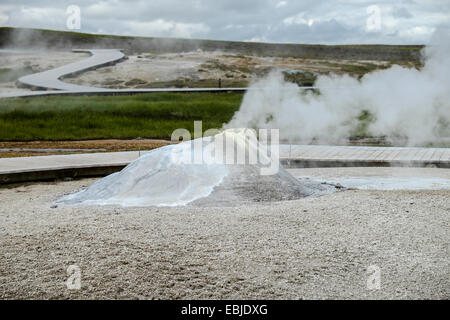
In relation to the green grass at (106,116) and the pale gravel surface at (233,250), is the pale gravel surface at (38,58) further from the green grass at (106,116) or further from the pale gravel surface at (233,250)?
the pale gravel surface at (233,250)

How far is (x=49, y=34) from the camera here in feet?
192

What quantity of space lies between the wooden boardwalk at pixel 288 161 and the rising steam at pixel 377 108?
2.83m

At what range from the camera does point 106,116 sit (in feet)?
66.1

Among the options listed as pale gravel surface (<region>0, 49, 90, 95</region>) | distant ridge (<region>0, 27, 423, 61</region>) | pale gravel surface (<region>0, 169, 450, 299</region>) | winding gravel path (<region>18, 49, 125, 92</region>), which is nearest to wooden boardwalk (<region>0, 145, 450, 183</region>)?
pale gravel surface (<region>0, 169, 450, 299</region>)

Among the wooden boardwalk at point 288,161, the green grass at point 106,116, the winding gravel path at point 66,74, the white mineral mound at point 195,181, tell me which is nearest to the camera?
the white mineral mound at point 195,181

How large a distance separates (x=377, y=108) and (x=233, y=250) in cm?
1178

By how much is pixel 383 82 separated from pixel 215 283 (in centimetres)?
1198

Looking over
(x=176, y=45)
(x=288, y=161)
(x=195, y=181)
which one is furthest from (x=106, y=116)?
(x=176, y=45)

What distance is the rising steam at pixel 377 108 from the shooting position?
14719 millimetres

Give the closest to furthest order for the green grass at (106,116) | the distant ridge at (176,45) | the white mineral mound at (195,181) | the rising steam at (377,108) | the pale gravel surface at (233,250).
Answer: the pale gravel surface at (233,250)
the white mineral mound at (195,181)
the rising steam at (377,108)
the green grass at (106,116)
the distant ridge at (176,45)

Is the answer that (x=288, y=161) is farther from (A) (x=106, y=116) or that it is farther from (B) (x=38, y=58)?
(B) (x=38, y=58)

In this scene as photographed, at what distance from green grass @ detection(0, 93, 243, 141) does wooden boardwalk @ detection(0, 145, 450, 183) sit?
569 centimetres

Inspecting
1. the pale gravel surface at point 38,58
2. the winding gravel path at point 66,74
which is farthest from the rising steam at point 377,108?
the pale gravel surface at point 38,58

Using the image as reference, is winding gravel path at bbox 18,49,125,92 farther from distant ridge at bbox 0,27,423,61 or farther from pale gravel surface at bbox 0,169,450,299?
pale gravel surface at bbox 0,169,450,299
